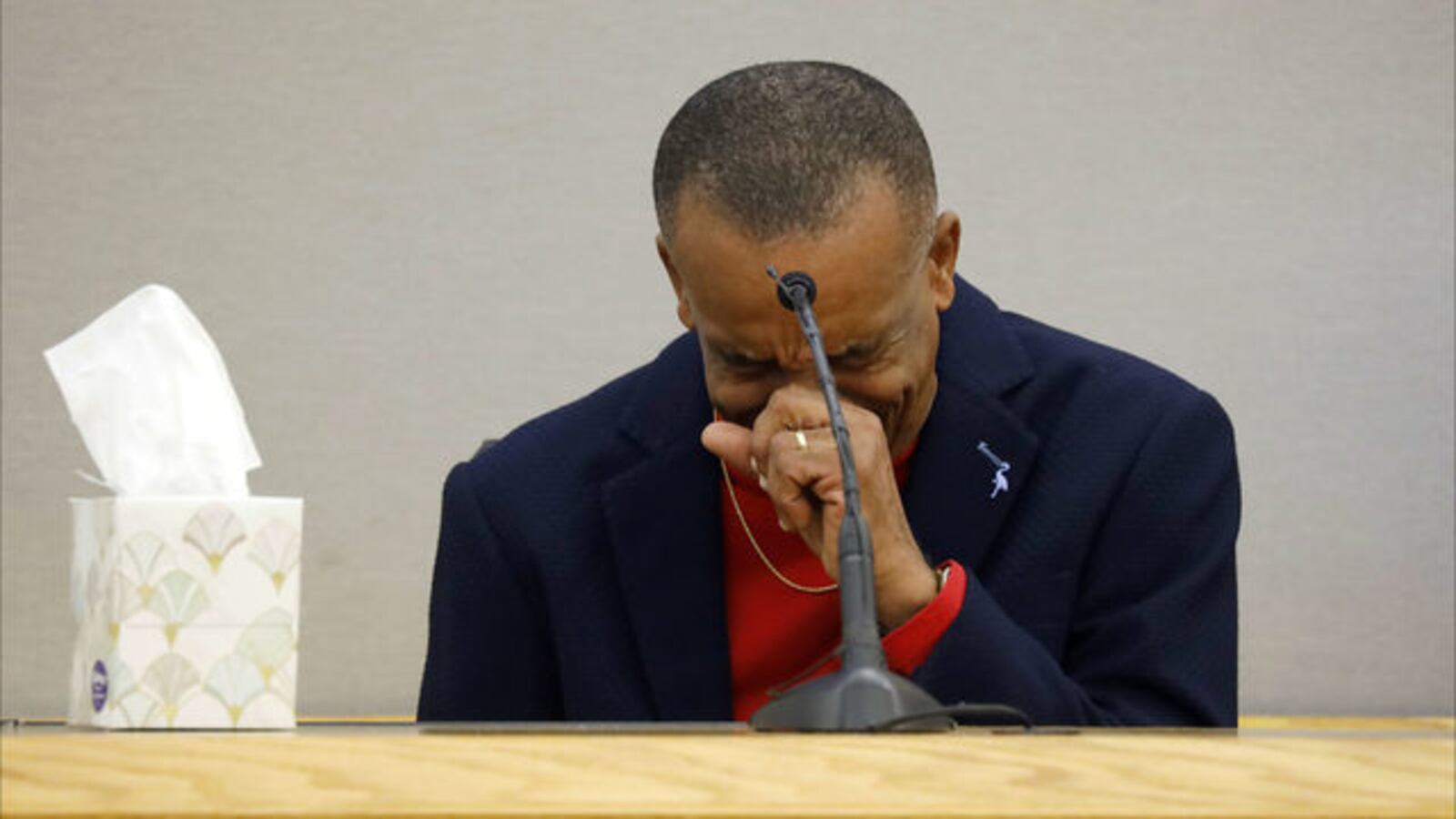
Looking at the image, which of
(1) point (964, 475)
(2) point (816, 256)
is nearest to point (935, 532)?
(1) point (964, 475)

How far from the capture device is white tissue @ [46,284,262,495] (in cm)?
88

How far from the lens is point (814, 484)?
42.8 inches

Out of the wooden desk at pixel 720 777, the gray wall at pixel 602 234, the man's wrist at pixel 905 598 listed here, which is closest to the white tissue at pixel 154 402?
the wooden desk at pixel 720 777

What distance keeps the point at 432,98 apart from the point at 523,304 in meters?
0.32

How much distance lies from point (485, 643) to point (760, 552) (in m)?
0.23

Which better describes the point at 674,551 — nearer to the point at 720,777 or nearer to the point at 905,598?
the point at 905,598

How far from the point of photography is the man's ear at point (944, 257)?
4.55ft

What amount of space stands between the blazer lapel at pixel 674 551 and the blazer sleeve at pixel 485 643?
0.09 meters

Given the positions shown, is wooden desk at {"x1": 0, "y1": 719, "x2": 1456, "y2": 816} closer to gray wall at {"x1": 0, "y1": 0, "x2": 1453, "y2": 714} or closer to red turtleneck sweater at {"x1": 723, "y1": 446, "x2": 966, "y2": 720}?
red turtleneck sweater at {"x1": 723, "y1": 446, "x2": 966, "y2": 720}

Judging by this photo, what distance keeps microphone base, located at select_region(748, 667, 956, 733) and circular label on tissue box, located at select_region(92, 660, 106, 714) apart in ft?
0.99

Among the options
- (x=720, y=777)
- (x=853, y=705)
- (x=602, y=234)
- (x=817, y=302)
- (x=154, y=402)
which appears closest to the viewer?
(x=720, y=777)

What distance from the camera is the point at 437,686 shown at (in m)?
1.48

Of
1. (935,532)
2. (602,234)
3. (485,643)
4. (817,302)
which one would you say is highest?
(602,234)

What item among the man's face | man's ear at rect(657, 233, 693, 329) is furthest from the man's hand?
man's ear at rect(657, 233, 693, 329)
